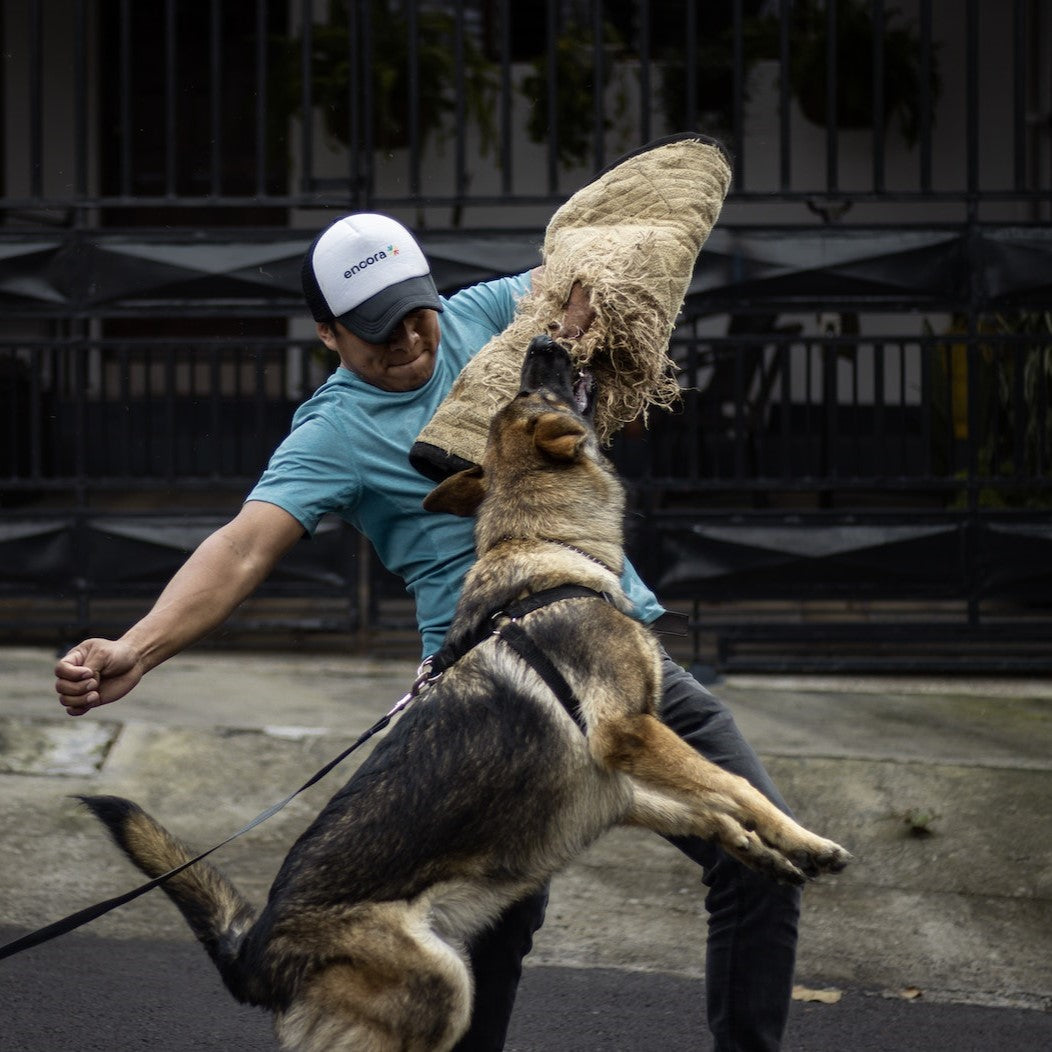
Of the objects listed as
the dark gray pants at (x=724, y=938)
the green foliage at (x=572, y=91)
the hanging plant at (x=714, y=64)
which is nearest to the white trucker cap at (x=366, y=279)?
the dark gray pants at (x=724, y=938)

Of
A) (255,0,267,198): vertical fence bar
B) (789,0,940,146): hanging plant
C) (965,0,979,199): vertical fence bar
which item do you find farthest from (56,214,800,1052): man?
(789,0,940,146): hanging plant

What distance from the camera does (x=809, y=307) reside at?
733cm

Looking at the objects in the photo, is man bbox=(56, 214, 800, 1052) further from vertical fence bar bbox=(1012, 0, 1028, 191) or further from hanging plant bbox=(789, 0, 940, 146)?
hanging plant bbox=(789, 0, 940, 146)

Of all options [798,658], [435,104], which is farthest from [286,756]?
[435,104]

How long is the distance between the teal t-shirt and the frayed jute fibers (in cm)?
9

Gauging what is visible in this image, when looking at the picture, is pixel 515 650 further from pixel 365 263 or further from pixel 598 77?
pixel 598 77

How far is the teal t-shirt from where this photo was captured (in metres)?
3.39

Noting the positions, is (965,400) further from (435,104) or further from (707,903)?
(707,903)

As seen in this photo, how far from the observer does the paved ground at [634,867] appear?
4.33 metres

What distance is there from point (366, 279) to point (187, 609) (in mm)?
814

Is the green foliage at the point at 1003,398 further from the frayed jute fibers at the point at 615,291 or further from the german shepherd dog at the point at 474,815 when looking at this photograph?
the german shepherd dog at the point at 474,815

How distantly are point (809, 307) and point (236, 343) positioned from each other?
276 centimetres

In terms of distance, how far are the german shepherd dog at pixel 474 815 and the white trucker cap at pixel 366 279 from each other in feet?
1.03

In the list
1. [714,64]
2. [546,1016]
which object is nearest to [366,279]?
[546,1016]
